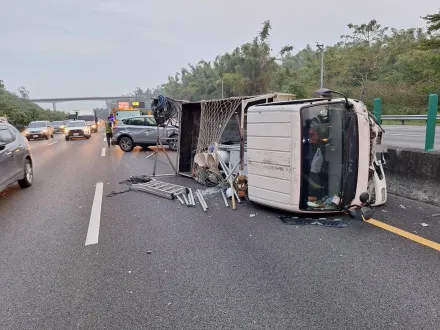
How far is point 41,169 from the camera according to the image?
10.6 meters

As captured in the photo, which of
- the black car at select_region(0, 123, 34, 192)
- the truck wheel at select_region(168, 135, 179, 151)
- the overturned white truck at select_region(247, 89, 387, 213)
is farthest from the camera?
the truck wheel at select_region(168, 135, 179, 151)

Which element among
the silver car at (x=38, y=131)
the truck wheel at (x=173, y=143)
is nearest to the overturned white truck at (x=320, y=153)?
the truck wheel at (x=173, y=143)

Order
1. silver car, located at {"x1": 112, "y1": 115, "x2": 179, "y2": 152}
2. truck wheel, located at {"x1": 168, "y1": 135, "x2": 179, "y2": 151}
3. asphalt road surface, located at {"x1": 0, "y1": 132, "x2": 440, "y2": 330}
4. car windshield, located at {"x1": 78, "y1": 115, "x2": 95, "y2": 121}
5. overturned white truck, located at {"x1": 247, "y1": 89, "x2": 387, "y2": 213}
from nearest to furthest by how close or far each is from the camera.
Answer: asphalt road surface, located at {"x1": 0, "y1": 132, "x2": 440, "y2": 330}, overturned white truck, located at {"x1": 247, "y1": 89, "x2": 387, "y2": 213}, truck wheel, located at {"x1": 168, "y1": 135, "x2": 179, "y2": 151}, silver car, located at {"x1": 112, "y1": 115, "x2": 179, "y2": 152}, car windshield, located at {"x1": 78, "y1": 115, "x2": 95, "y2": 121}

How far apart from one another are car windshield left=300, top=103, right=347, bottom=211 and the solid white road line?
9.47 feet

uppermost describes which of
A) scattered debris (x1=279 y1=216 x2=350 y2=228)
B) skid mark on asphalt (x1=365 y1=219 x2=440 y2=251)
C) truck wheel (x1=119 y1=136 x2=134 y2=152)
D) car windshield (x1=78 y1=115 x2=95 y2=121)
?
car windshield (x1=78 y1=115 x2=95 y2=121)

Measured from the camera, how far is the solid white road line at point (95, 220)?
4.40 meters

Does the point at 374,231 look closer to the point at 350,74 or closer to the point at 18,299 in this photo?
the point at 18,299

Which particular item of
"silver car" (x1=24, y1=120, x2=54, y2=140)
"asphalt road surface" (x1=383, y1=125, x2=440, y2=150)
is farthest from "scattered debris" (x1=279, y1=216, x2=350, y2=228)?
"silver car" (x1=24, y1=120, x2=54, y2=140)

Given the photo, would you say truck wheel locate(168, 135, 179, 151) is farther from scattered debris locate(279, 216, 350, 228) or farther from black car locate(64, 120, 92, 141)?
black car locate(64, 120, 92, 141)

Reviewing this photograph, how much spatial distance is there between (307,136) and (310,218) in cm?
119

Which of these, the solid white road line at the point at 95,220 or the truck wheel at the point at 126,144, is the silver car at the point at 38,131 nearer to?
the truck wheel at the point at 126,144

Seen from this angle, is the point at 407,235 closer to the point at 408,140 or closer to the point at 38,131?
the point at 408,140

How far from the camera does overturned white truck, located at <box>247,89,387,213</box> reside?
477 cm

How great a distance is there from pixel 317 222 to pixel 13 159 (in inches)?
244
